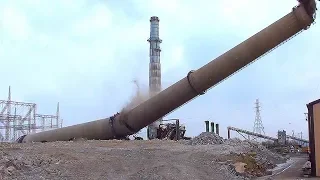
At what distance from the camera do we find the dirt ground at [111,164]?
51.5ft

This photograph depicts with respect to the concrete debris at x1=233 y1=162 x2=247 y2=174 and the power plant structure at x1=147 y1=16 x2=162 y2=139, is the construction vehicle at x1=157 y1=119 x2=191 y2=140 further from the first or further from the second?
the power plant structure at x1=147 y1=16 x2=162 y2=139

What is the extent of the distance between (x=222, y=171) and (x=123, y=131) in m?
12.9

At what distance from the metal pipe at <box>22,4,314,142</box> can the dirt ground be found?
5.12 meters

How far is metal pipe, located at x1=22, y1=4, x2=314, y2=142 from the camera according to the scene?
21219 millimetres

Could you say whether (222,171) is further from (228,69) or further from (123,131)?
(123,131)

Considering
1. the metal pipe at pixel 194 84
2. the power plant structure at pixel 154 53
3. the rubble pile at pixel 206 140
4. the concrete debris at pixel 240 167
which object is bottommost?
the concrete debris at pixel 240 167

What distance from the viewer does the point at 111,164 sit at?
56.4 feet

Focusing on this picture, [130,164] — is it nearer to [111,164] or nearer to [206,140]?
[111,164]

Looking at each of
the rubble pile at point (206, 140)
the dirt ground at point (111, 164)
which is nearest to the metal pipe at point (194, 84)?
the rubble pile at point (206, 140)

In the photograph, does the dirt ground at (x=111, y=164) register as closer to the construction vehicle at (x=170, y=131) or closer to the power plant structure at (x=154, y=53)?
the construction vehicle at (x=170, y=131)

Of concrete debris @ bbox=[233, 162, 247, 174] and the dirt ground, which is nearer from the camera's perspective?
the dirt ground

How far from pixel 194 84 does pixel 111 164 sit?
29.2 ft

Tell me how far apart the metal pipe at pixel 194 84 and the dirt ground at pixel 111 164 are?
16.8 ft

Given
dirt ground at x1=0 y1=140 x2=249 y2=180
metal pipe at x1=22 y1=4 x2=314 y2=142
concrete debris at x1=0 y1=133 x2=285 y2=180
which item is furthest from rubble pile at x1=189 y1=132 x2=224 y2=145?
dirt ground at x1=0 y1=140 x2=249 y2=180
